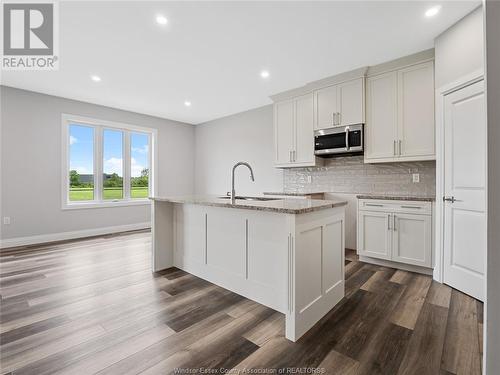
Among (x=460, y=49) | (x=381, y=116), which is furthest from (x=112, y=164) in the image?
(x=460, y=49)

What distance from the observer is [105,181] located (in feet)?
17.1

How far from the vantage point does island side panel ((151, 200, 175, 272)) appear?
9.59ft

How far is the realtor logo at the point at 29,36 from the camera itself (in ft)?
7.46

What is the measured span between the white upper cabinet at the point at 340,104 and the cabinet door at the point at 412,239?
4.68 feet

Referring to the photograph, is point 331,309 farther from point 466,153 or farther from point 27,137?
point 27,137

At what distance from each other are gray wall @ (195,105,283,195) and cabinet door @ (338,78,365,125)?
166cm

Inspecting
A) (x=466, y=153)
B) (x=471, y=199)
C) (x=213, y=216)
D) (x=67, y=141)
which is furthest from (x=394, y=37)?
(x=67, y=141)

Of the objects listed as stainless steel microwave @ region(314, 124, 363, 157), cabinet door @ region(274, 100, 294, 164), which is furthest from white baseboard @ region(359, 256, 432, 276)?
cabinet door @ region(274, 100, 294, 164)

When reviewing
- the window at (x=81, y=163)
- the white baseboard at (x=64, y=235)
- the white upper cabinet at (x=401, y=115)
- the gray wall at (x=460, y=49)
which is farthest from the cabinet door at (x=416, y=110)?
the window at (x=81, y=163)

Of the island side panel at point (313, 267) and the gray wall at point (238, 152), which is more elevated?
the gray wall at point (238, 152)

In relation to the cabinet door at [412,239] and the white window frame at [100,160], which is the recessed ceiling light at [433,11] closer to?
the cabinet door at [412,239]

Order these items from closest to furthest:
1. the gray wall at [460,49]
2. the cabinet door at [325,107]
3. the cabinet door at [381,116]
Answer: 1. the gray wall at [460,49]
2. the cabinet door at [381,116]
3. the cabinet door at [325,107]

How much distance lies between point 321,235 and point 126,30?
277 cm

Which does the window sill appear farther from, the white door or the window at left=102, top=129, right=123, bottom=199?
the white door
